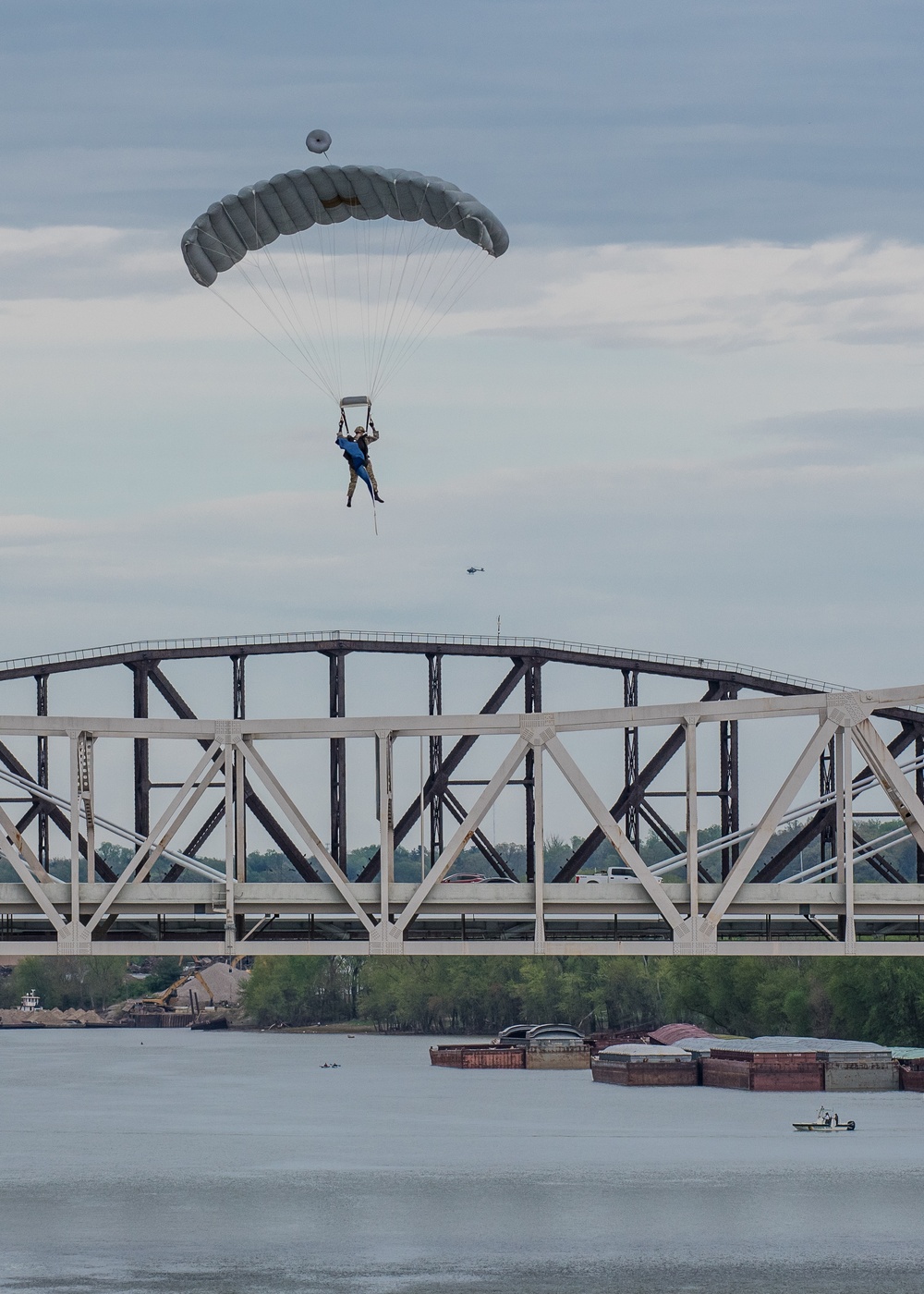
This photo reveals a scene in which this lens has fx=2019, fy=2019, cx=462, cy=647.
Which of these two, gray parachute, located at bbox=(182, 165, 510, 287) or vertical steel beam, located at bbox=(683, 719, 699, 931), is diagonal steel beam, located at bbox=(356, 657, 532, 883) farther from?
gray parachute, located at bbox=(182, 165, 510, 287)

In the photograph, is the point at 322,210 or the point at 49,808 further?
the point at 49,808

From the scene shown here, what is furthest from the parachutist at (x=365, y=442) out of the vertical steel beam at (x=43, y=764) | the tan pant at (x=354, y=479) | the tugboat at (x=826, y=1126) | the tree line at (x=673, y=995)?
the tree line at (x=673, y=995)

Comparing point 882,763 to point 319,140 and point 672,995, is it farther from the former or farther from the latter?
point 672,995

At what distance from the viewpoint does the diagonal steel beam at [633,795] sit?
2114 inches

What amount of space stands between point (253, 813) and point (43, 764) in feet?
34.8

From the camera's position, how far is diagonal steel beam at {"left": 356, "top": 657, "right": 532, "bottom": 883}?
182 feet

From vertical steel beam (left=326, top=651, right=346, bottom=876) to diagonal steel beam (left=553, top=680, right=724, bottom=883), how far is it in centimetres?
779

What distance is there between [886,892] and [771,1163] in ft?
117

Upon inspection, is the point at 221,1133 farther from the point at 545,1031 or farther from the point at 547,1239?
the point at 545,1031

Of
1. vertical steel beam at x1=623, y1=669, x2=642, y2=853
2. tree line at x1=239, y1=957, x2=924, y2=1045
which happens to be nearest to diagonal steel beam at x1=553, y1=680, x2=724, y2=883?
vertical steel beam at x1=623, y1=669, x2=642, y2=853

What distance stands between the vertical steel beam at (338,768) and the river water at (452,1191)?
1224 cm

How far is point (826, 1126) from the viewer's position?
308 ft

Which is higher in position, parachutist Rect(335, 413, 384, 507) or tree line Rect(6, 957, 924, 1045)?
parachutist Rect(335, 413, 384, 507)

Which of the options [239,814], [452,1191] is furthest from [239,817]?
[452,1191]
